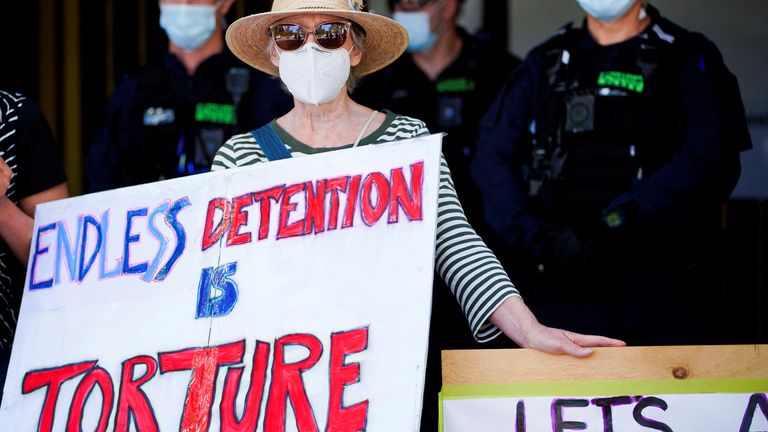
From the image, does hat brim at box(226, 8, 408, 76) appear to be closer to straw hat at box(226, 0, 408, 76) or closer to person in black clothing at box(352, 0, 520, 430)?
straw hat at box(226, 0, 408, 76)

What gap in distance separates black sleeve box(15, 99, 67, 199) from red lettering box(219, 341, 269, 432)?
1003mm

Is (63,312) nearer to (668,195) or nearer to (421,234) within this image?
(421,234)

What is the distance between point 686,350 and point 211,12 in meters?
2.74

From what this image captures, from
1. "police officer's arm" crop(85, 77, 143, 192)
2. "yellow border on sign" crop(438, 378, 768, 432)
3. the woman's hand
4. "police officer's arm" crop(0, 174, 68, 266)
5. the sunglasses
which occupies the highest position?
"police officer's arm" crop(85, 77, 143, 192)

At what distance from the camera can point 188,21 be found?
448 centimetres

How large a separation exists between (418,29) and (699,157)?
5.72 ft

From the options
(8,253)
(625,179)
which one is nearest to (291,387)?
(8,253)

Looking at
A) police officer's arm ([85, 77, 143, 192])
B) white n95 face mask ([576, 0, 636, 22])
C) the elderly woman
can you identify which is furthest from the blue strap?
police officer's arm ([85, 77, 143, 192])

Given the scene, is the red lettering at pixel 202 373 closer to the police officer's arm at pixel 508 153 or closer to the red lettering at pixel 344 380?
the red lettering at pixel 344 380

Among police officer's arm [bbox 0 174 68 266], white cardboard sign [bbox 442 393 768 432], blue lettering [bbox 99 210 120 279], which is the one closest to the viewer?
white cardboard sign [bbox 442 393 768 432]

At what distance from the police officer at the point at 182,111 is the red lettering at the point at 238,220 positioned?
1.71m

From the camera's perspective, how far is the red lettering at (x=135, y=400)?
98.8 inches

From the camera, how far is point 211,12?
4520 mm

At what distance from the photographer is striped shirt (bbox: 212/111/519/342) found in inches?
102
